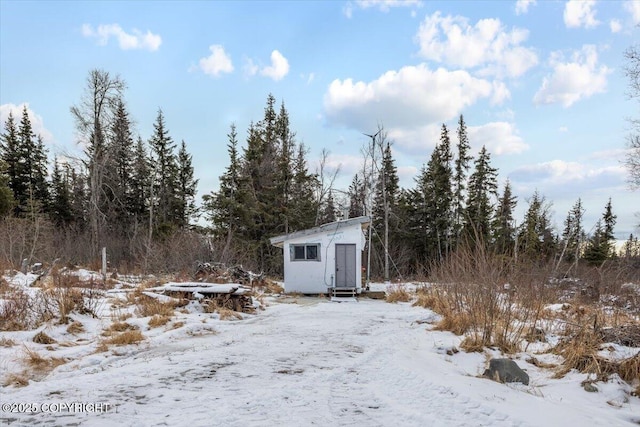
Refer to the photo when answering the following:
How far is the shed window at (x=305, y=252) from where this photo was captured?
1650 centimetres

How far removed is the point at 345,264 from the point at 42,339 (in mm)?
11920

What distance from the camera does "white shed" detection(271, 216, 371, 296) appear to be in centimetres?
1625

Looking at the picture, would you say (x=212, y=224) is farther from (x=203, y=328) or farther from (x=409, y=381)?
(x=409, y=381)

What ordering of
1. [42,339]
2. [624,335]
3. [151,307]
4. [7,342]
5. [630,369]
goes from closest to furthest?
[630,369], [624,335], [7,342], [42,339], [151,307]

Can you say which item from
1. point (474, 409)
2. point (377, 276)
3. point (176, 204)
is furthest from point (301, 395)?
point (176, 204)

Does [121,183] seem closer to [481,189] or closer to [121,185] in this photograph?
[121,185]

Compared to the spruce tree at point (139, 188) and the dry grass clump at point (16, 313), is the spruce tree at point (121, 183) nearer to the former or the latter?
the spruce tree at point (139, 188)

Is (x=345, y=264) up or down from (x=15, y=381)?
up

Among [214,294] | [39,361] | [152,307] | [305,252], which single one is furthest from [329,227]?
[39,361]

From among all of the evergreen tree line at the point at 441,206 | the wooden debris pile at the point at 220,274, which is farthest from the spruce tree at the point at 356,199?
the wooden debris pile at the point at 220,274

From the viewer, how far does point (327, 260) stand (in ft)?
53.7

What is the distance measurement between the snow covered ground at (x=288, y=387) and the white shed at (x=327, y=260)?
929 cm

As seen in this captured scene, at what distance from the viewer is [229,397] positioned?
379cm

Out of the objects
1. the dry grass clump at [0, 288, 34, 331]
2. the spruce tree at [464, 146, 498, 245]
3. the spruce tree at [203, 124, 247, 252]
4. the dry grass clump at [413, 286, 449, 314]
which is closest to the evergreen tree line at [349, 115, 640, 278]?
the spruce tree at [464, 146, 498, 245]
